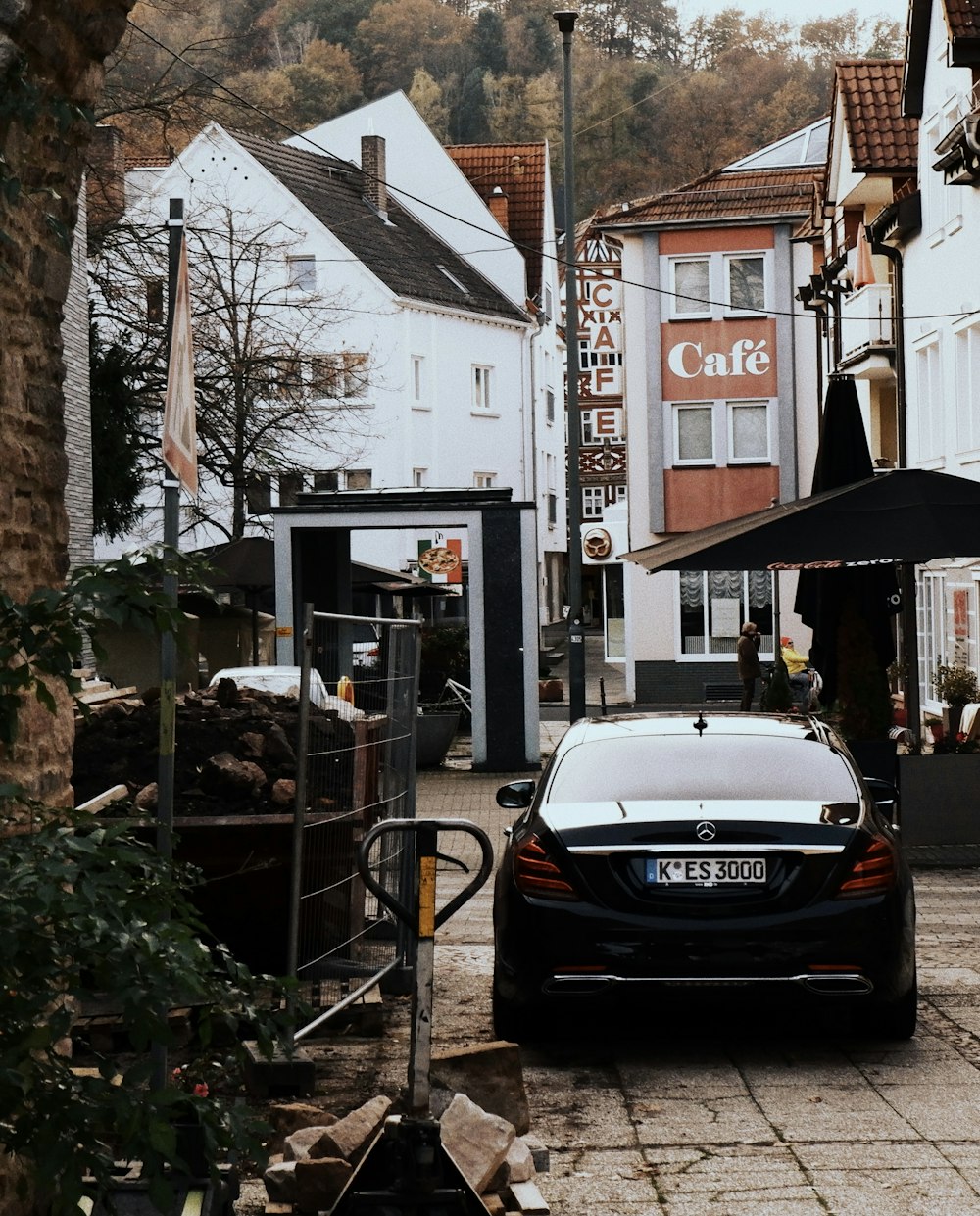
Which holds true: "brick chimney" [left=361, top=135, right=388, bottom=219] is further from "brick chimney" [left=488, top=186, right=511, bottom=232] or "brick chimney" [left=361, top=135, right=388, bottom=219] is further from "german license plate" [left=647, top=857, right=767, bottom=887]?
"german license plate" [left=647, top=857, right=767, bottom=887]

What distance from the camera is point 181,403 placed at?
6.02 m

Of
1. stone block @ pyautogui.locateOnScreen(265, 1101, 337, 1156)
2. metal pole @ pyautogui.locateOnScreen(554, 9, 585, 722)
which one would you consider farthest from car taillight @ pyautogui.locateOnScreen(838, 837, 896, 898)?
metal pole @ pyautogui.locateOnScreen(554, 9, 585, 722)

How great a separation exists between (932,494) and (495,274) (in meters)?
47.1

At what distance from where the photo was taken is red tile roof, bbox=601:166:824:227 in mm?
41594

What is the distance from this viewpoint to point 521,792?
9367mm

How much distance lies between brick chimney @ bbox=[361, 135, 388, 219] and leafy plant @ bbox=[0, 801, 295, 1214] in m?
55.0

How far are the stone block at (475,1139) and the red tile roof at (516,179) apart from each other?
58.6 metres

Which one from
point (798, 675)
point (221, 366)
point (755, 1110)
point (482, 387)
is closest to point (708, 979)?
point (755, 1110)

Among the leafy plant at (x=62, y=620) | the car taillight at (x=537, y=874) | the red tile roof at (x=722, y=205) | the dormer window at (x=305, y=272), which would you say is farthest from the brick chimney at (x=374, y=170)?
the leafy plant at (x=62, y=620)

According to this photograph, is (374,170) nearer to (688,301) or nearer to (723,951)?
(688,301)

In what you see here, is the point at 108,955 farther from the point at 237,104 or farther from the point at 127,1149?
the point at 237,104

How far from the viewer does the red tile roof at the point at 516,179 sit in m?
63.4

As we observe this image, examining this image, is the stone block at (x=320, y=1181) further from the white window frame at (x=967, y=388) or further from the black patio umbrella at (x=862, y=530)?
the white window frame at (x=967, y=388)

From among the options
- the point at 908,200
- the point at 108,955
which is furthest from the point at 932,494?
the point at 908,200
